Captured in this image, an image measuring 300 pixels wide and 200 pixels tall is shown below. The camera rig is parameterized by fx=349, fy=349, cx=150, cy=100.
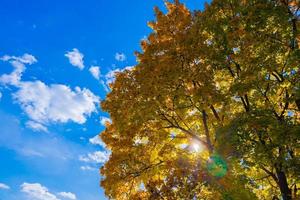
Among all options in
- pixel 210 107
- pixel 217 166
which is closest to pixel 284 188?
pixel 217 166

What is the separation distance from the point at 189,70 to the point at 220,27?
86.9 inches

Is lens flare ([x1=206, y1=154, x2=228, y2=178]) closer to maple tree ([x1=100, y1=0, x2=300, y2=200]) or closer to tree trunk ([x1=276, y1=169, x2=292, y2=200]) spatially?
maple tree ([x1=100, y1=0, x2=300, y2=200])

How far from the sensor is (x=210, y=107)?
1608 centimetres

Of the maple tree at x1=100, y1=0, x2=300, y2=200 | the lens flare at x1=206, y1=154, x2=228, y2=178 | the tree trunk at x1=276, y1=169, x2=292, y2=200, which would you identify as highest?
the maple tree at x1=100, y1=0, x2=300, y2=200

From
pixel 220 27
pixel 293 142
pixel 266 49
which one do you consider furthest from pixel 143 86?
pixel 293 142

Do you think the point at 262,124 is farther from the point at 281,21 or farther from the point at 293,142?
the point at 281,21

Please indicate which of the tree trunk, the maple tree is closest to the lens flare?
A: the maple tree

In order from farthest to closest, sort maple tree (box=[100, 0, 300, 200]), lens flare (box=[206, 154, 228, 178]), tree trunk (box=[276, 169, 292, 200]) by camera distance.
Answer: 1. tree trunk (box=[276, 169, 292, 200])
2. lens flare (box=[206, 154, 228, 178])
3. maple tree (box=[100, 0, 300, 200])

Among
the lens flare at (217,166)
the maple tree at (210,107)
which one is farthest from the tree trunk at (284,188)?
the lens flare at (217,166)

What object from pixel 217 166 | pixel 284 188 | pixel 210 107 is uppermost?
pixel 210 107

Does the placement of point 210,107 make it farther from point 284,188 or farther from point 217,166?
point 284,188

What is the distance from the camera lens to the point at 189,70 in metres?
15.0

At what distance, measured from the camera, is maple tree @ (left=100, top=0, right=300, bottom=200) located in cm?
1258

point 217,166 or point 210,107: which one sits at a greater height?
point 210,107
